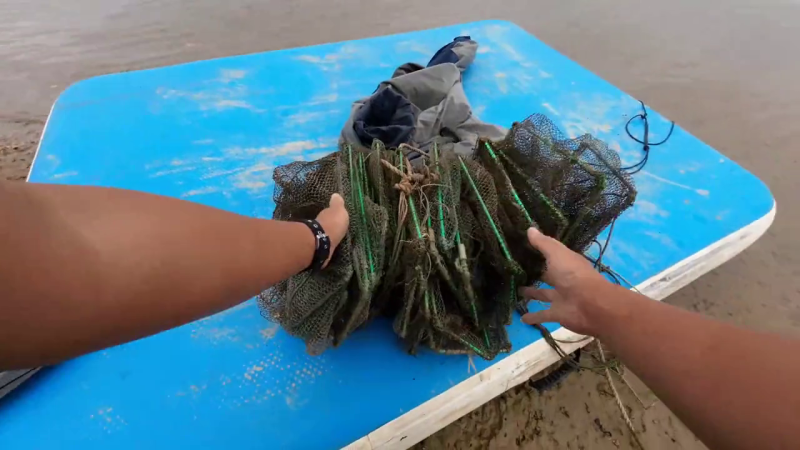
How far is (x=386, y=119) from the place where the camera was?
123 cm

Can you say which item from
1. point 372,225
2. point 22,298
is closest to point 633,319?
point 372,225

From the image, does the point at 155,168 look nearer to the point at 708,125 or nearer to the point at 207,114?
the point at 207,114

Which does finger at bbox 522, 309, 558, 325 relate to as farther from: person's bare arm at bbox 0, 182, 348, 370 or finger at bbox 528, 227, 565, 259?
person's bare arm at bbox 0, 182, 348, 370

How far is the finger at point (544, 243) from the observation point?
689mm

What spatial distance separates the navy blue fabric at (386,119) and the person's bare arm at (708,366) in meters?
0.66

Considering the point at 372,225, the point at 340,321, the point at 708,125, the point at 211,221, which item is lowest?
the point at 708,125

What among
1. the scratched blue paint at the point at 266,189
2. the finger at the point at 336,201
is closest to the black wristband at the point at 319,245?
the finger at the point at 336,201

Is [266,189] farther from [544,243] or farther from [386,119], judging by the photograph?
[544,243]

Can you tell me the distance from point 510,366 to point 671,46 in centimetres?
218

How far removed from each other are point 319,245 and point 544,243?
0.33 metres

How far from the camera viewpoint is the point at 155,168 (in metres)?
1.22

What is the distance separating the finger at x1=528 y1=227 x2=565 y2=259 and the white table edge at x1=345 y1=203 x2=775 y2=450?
0.32 meters

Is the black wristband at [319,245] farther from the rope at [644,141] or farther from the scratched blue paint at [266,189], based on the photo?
the rope at [644,141]

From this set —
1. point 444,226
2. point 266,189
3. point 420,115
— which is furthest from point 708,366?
point 266,189
